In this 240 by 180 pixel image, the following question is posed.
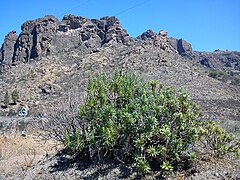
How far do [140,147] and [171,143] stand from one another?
A: 2.25 ft

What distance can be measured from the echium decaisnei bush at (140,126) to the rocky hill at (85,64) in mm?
10267

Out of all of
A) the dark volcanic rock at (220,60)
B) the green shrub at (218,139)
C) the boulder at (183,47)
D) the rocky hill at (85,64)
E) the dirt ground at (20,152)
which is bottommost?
the dirt ground at (20,152)

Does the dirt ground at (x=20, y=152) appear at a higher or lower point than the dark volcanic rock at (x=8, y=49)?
lower

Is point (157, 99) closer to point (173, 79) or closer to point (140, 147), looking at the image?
point (140, 147)

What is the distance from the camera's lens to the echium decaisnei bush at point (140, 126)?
249 inches

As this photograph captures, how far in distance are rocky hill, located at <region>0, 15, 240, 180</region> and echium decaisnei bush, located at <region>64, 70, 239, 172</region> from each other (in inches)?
404

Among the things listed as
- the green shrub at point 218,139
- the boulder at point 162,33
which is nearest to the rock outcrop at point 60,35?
the boulder at point 162,33

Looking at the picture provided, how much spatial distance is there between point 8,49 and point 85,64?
4322 centimetres

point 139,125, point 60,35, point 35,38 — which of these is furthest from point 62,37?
point 139,125

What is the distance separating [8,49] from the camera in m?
86.1

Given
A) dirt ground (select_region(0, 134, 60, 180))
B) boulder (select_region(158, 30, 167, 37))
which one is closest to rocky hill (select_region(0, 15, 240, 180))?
boulder (select_region(158, 30, 167, 37))

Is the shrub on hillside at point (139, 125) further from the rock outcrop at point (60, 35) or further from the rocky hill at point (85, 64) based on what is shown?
the rock outcrop at point (60, 35)

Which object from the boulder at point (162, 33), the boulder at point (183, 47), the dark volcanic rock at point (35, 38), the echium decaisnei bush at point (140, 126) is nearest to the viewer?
the echium decaisnei bush at point (140, 126)

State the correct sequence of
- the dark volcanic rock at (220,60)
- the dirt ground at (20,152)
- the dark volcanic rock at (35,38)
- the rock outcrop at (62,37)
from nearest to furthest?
the dirt ground at (20,152) → the rock outcrop at (62,37) → the dark volcanic rock at (35,38) → the dark volcanic rock at (220,60)
